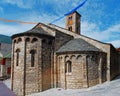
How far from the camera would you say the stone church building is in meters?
18.5

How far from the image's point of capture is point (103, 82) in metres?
19.4

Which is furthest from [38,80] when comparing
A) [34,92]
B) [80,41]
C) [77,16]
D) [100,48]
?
[77,16]

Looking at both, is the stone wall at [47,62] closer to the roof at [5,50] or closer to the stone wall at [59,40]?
the stone wall at [59,40]

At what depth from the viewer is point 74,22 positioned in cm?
2823

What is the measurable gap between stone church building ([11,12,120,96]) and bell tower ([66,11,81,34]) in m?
8.15

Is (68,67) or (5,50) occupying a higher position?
(5,50)

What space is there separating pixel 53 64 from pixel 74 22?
10.7 m

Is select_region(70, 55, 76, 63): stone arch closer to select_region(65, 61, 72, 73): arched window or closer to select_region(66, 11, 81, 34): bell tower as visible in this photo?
select_region(65, 61, 72, 73): arched window

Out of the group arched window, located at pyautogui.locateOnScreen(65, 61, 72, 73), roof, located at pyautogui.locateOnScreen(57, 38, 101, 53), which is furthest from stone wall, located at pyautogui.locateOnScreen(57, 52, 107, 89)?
roof, located at pyautogui.locateOnScreen(57, 38, 101, 53)

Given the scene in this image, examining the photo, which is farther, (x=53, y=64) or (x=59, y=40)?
(x=59, y=40)

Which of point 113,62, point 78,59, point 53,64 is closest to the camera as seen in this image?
point 78,59

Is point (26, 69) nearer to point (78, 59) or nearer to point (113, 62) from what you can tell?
point (78, 59)

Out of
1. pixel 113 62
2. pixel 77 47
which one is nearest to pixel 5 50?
pixel 77 47

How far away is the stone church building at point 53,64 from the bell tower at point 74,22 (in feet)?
26.7
